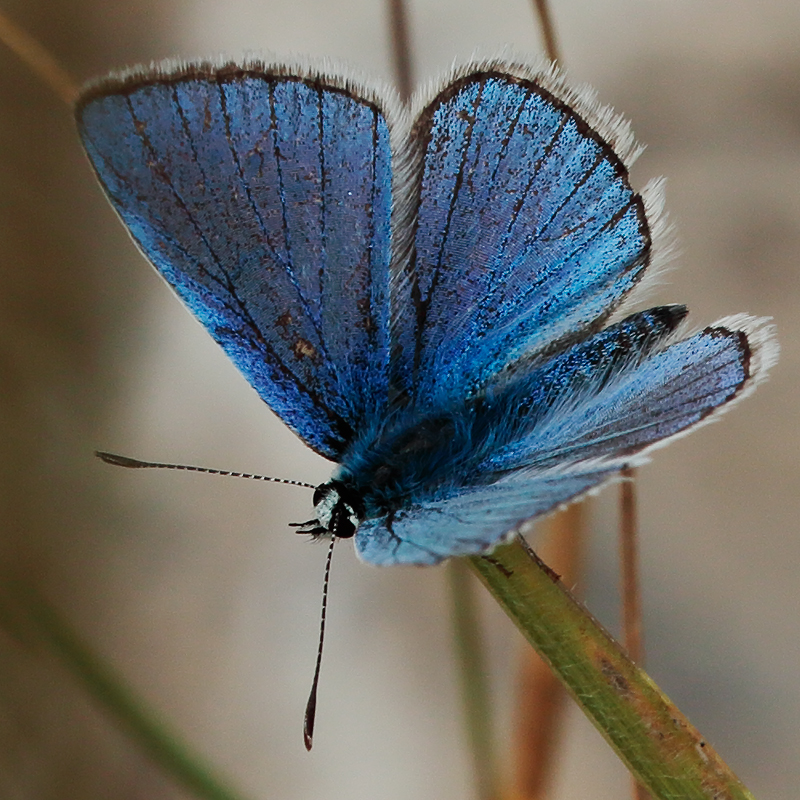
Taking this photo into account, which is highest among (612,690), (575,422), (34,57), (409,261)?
(34,57)

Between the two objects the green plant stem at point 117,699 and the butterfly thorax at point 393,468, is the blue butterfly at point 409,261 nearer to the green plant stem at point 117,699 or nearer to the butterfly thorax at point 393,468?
the butterfly thorax at point 393,468

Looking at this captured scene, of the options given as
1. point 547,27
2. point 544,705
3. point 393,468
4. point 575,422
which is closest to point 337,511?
point 393,468

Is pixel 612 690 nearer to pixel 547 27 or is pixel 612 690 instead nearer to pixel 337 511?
pixel 337 511

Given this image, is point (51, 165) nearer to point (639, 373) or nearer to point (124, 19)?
point (124, 19)

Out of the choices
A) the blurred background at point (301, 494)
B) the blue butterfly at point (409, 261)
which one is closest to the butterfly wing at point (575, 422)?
the blue butterfly at point (409, 261)

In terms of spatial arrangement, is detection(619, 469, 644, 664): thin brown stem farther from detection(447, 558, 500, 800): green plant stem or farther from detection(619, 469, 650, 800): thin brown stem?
detection(447, 558, 500, 800): green plant stem

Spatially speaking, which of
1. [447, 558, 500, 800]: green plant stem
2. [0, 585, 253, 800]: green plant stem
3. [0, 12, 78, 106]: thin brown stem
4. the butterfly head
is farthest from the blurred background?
the butterfly head
